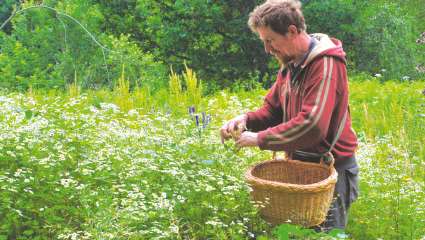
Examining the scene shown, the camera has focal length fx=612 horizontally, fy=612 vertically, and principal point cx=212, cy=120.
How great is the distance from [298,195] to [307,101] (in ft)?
1.51

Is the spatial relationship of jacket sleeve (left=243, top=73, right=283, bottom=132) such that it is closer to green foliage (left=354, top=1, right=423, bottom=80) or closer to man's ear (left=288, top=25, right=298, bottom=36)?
man's ear (left=288, top=25, right=298, bottom=36)

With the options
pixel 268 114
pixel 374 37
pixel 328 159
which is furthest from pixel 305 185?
pixel 374 37

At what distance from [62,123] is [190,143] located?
1.06 m

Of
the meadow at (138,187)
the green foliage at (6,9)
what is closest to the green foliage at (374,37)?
the meadow at (138,187)

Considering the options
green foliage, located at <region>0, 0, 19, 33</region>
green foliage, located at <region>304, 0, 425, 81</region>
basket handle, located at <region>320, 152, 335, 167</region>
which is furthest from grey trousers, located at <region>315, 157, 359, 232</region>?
green foliage, located at <region>0, 0, 19, 33</region>

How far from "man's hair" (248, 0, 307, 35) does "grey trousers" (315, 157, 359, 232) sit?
79 cm

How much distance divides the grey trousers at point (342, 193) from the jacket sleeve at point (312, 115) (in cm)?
37

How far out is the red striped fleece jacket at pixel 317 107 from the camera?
2975 mm

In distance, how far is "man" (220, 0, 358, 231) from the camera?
2990 millimetres

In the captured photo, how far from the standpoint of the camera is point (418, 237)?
389 cm

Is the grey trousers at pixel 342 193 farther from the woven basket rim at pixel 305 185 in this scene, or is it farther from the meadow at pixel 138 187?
the meadow at pixel 138 187

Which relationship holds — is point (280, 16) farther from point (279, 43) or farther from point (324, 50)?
point (324, 50)

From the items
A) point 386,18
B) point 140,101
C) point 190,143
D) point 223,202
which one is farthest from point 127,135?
point 386,18

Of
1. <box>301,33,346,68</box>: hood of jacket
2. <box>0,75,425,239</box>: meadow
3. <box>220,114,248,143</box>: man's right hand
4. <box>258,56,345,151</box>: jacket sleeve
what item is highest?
<box>301,33,346,68</box>: hood of jacket
